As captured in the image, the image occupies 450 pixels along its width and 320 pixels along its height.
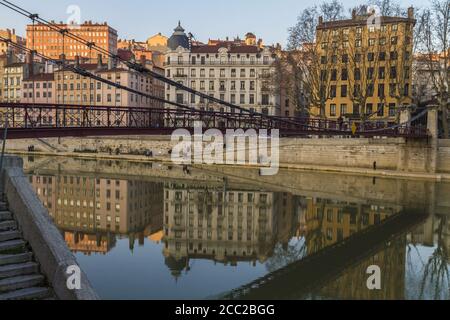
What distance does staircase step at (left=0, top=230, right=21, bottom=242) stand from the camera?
918 centimetres

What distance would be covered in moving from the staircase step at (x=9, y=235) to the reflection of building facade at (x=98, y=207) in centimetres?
635

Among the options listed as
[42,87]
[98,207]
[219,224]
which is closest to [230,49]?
[42,87]

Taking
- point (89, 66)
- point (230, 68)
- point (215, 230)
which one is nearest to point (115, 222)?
point (215, 230)

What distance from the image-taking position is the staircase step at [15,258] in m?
8.51

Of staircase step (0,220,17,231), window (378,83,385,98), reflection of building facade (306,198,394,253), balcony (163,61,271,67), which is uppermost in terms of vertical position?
balcony (163,61,271,67)

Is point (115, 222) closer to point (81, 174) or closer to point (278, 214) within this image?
point (278, 214)

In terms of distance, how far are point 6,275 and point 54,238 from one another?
995 millimetres

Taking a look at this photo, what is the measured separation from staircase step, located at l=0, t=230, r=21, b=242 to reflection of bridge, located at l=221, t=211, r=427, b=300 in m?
4.81

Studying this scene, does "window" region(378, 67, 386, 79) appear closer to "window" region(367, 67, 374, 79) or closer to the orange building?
"window" region(367, 67, 374, 79)

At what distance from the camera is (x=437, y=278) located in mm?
12953

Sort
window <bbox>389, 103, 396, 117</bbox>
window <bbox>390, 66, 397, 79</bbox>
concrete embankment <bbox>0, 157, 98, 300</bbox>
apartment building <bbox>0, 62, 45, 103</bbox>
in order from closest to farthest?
concrete embankment <bbox>0, 157, 98, 300</bbox>
window <bbox>390, 66, 397, 79</bbox>
window <bbox>389, 103, 396, 117</bbox>
apartment building <bbox>0, 62, 45, 103</bbox>

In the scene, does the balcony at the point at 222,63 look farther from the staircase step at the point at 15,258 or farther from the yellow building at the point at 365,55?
the staircase step at the point at 15,258

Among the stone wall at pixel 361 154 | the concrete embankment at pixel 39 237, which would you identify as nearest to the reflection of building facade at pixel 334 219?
the concrete embankment at pixel 39 237

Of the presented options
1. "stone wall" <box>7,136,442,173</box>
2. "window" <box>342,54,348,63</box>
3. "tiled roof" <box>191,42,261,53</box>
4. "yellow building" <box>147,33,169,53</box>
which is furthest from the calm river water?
"yellow building" <box>147,33,169,53</box>
